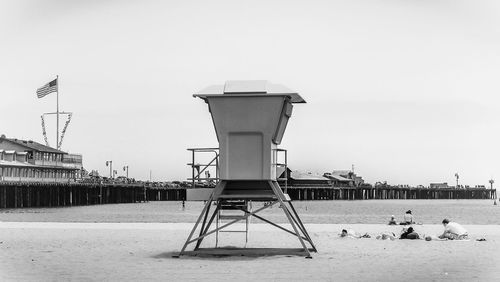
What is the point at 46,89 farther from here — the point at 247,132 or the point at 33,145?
the point at 247,132

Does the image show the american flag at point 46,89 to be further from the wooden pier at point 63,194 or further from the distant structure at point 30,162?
the distant structure at point 30,162

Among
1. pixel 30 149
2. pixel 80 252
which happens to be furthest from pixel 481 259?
pixel 30 149

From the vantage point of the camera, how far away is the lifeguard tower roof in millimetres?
19328

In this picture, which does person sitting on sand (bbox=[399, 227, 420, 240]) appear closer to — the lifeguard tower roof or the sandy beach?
the sandy beach

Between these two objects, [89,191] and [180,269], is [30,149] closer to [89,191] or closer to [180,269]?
[89,191]

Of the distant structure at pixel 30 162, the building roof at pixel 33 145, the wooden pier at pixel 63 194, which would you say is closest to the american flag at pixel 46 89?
the wooden pier at pixel 63 194

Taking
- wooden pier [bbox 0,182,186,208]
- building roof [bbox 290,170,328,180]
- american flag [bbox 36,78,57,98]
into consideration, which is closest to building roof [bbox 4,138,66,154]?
wooden pier [bbox 0,182,186,208]

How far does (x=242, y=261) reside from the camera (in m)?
19.0

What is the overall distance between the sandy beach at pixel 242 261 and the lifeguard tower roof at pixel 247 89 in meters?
4.18

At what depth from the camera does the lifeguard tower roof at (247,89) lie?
19328 mm

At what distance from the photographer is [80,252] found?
856 inches

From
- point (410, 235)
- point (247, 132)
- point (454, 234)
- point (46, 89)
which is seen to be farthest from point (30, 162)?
point (247, 132)

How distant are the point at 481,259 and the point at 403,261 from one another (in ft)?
7.33

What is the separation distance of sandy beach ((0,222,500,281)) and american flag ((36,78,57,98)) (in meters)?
68.8
